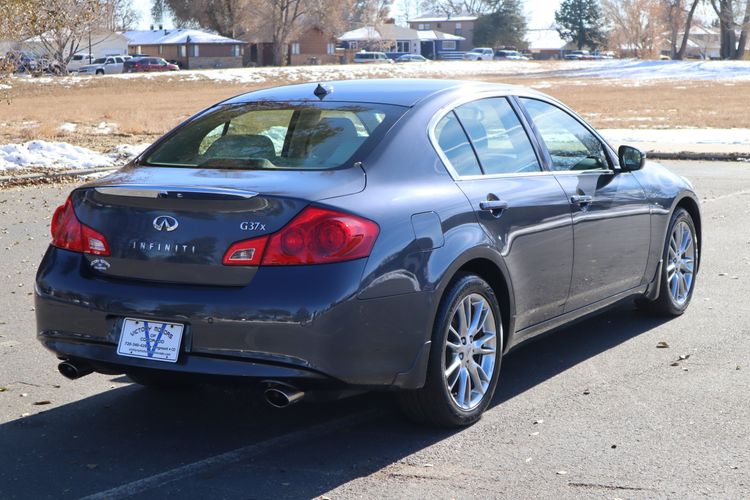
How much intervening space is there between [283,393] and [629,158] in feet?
10.2

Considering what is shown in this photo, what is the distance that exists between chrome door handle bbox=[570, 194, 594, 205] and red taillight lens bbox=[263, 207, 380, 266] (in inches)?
73.0

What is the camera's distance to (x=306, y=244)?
4375mm

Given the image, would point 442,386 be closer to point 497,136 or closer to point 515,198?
point 515,198

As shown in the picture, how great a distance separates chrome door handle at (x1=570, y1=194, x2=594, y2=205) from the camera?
19.3ft

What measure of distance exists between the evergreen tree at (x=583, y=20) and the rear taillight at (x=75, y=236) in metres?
145

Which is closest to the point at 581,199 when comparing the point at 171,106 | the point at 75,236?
the point at 75,236

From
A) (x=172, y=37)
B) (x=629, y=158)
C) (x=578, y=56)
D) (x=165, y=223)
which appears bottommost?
(x=578, y=56)

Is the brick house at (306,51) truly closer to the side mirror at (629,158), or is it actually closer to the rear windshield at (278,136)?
the side mirror at (629,158)

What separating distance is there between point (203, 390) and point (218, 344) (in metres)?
1.41

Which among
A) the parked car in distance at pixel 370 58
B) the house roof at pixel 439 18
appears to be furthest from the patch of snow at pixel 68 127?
the house roof at pixel 439 18

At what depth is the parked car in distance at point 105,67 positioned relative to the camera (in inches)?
3349

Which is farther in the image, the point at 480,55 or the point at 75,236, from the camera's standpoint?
the point at 480,55

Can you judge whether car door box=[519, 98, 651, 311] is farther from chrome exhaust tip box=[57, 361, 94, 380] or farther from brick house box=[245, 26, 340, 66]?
brick house box=[245, 26, 340, 66]

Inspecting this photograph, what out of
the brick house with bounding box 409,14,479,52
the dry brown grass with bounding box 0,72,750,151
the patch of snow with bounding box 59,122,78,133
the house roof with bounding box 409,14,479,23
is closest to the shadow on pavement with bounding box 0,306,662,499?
the dry brown grass with bounding box 0,72,750,151
